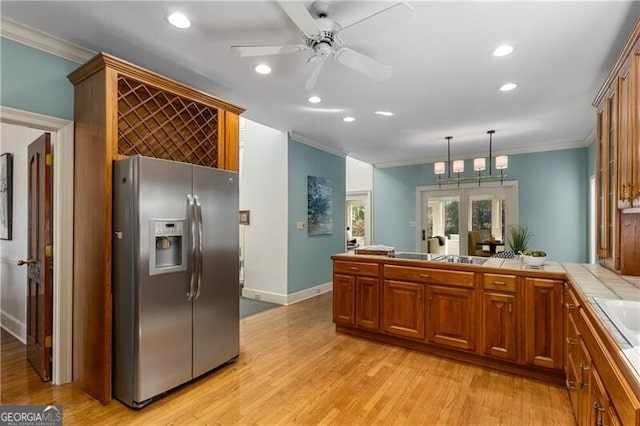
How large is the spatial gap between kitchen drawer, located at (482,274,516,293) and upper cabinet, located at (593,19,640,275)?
0.69 m

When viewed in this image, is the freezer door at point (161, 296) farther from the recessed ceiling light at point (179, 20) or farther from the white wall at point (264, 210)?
the white wall at point (264, 210)

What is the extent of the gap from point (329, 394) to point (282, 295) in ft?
8.60

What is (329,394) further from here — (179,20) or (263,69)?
(179,20)

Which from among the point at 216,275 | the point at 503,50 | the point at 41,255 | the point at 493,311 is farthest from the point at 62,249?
the point at 503,50

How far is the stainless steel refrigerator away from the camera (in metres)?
2.19

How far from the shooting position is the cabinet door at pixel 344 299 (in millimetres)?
3566

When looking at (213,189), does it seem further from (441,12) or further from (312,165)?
(312,165)

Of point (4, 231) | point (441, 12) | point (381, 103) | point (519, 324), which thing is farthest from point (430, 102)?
point (4, 231)

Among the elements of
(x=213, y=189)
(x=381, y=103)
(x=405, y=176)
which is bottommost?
(x=213, y=189)

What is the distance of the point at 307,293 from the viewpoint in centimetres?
531

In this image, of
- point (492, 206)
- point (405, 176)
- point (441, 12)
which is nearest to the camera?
point (441, 12)

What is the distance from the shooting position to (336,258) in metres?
3.70

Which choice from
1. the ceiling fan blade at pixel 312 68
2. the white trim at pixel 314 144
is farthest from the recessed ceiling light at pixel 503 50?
the white trim at pixel 314 144

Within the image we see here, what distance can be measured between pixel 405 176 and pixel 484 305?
461 cm
